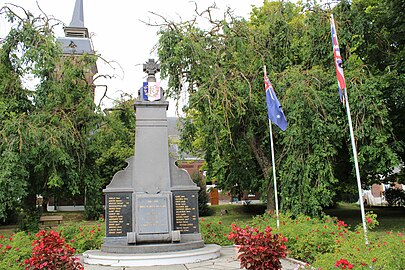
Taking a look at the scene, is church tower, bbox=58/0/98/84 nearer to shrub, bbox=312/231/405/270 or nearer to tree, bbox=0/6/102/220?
tree, bbox=0/6/102/220

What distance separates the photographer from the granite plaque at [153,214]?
29.4 ft

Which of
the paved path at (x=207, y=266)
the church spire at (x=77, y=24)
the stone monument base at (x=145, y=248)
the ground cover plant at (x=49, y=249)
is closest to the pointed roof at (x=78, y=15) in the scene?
the church spire at (x=77, y=24)

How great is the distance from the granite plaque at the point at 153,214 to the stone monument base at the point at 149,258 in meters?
0.54

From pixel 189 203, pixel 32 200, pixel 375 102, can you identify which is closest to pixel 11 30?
pixel 32 200

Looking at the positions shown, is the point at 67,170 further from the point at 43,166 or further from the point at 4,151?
the point at 4,151

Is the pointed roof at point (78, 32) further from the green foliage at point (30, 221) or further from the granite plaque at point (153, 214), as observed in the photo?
the granite plaque at point (153, 214)

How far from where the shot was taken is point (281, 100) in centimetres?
1413

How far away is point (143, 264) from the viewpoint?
8000mm

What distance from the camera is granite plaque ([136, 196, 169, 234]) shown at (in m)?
8.95

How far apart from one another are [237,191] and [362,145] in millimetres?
10519

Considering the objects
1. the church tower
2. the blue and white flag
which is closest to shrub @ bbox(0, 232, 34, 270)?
the blue and white flag

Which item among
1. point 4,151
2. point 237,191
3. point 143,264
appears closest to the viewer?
point 143,264

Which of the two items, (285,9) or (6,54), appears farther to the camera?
(285,9)

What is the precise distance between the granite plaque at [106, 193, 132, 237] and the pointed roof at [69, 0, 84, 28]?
42.8 m
